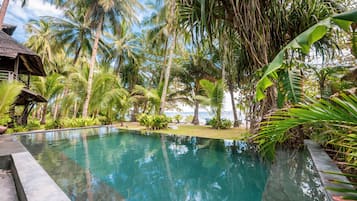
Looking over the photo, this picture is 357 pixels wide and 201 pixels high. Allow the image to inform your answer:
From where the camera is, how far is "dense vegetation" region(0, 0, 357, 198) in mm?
1481

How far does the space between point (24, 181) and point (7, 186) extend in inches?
32.0

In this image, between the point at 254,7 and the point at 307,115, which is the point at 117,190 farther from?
the point at 254,7

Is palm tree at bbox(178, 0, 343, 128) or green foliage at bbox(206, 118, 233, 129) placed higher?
palm tree at bbox(178, 0, 343, 128)

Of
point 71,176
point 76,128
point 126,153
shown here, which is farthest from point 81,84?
point 71,176

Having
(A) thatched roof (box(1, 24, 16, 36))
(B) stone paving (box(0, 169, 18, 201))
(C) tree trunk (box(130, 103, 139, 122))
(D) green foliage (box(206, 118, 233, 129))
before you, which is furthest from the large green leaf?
(C) tree trunk (box(130, 103, 139, 122))

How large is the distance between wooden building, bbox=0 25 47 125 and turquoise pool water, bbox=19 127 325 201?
15.1 ft

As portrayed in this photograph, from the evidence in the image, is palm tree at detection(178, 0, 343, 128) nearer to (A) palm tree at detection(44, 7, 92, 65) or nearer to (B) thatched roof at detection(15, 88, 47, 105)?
(B) thatched roof at detection(15, 88, 47, 105)

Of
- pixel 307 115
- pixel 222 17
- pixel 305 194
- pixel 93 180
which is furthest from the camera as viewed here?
pixel 222 17

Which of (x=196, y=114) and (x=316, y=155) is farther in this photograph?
(x=196, y=114)

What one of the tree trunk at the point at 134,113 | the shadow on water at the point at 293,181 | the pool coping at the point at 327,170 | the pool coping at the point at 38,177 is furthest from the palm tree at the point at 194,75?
the pool coping at the point at 38,177

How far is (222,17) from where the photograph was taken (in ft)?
15.2

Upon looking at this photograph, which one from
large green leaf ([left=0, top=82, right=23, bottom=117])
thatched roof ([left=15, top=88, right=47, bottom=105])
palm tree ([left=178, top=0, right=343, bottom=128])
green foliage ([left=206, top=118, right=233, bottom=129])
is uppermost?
palm tree ([left=178, top=0, right=343, bottom=128])

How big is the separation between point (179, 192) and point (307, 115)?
2241 mm

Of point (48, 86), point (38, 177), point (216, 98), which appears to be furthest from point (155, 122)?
point (38, 177)
